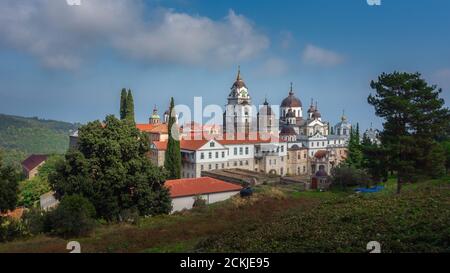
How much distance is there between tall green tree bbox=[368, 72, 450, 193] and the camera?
21.5 m

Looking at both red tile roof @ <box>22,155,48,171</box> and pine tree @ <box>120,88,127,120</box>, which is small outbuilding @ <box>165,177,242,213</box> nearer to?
pine tree @ <box>120,88,127,120</box>

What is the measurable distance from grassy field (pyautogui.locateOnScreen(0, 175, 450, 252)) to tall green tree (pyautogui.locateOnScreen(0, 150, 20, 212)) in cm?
340

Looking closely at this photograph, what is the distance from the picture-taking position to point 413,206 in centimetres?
1272

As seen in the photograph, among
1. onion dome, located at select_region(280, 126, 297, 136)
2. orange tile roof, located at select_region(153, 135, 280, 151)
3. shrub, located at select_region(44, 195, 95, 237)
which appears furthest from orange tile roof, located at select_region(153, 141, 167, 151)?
shrub, located at select_region(44, 195, 95, 237)

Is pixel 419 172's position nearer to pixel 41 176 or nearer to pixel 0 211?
pixel 0 211

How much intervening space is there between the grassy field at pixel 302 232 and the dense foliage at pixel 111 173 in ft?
7.23

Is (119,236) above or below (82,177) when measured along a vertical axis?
below

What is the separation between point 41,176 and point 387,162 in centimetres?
2840

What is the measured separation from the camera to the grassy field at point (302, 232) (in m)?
9.26

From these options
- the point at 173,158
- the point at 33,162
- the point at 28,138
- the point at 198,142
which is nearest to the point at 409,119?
the point at 173,158

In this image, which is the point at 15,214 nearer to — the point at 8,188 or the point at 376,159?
the point at 8,188

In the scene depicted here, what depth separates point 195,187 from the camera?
27688 mm

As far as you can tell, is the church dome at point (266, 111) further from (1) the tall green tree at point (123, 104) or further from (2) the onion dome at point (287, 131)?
(1) the tall green tree at point (123, 104)
